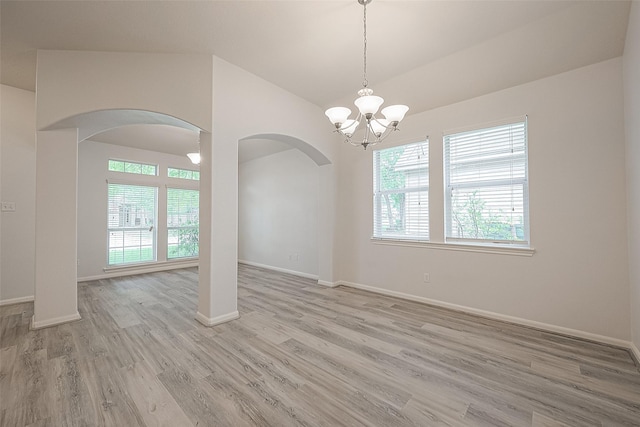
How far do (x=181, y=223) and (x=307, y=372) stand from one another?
18.4ft

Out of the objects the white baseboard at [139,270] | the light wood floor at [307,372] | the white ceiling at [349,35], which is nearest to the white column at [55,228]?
the light wood floor at [307,372]

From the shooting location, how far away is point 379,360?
2.28 meters

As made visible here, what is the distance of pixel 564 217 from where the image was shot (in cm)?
278

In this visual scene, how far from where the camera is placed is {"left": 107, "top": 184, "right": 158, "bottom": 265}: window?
5426 millimetres

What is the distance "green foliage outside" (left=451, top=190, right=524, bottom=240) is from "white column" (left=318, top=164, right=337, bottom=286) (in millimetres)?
1980

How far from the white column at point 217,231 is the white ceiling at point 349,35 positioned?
1079mm

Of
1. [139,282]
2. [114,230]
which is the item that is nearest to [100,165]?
[114,230]

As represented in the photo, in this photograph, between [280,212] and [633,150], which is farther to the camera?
[280,212]

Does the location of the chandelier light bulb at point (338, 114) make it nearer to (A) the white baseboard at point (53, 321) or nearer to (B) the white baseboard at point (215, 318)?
(B) the white baseboard at point (215, 318)

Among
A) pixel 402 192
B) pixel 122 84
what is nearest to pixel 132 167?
pixel 122 84

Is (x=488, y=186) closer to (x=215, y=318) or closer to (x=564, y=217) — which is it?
(x=564, y=217)

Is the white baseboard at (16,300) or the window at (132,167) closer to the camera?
the white baseboard at (16,300)

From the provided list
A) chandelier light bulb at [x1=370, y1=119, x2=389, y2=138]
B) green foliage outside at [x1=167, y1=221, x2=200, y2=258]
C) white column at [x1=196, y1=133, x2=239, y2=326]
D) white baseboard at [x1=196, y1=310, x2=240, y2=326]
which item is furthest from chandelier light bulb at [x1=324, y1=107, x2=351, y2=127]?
green foliage outside at [x1=167, y1=221, x2=200, y2=258]

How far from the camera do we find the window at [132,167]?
17.8ft
